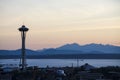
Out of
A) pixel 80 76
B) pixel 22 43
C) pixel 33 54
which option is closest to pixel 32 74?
pixel 80 76

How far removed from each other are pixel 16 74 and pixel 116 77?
8.85 metres

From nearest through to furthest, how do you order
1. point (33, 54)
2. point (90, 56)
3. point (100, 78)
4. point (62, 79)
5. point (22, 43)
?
point (100, 78), point (62, 79), point (22, 43), point (90, 56), point (33, 54)

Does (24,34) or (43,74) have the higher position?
(24,34)

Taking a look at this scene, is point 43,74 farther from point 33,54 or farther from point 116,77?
point 33,54

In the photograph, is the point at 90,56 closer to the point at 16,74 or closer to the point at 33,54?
the point at 33,54

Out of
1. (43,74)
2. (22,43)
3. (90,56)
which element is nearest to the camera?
(43,74)

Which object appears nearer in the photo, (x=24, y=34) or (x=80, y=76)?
(x=80, y=76)

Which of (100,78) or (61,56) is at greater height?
(61,56)

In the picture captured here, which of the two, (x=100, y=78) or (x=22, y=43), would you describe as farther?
(x=22, y=43)

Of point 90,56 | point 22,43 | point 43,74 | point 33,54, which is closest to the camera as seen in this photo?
point 43,74

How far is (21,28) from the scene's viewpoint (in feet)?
157

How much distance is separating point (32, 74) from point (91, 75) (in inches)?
241

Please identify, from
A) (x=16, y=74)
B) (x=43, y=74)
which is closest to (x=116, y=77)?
(x=43, y=74)

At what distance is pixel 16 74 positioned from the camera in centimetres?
2981
